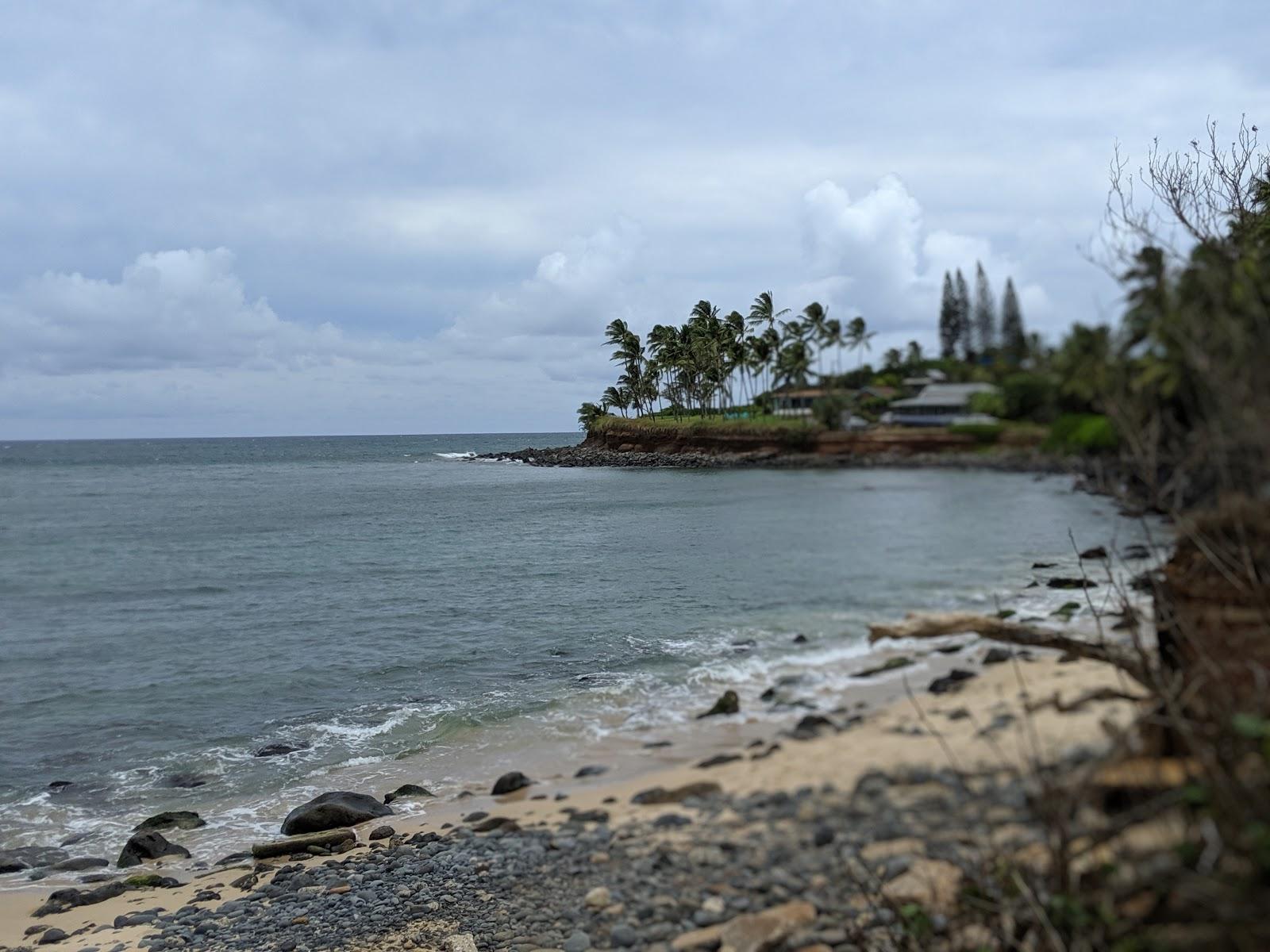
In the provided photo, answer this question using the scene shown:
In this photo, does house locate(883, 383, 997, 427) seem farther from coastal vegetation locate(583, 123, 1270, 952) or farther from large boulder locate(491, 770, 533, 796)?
large boulder locate(491, 770, 533, 796)

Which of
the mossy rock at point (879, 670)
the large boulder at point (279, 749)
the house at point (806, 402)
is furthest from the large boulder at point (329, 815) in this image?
the mossy rock at point (879, 670)

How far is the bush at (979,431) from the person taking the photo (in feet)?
12.1

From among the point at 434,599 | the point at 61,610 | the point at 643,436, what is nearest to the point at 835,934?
the point at 434,599

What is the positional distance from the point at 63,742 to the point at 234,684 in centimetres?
287

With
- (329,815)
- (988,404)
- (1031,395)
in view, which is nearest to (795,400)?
(329,815)

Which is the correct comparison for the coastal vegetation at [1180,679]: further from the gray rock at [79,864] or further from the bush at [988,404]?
the gray rock at [79,864]

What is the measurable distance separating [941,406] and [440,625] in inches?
646

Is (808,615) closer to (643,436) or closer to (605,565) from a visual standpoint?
(605,565)

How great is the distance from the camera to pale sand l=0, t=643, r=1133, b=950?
7.23m

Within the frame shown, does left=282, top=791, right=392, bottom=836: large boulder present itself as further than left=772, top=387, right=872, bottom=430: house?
No

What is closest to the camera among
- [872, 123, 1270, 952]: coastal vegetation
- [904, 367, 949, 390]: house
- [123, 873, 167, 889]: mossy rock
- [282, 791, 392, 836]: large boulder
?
[872, 123, 1270, 952]: coastal vegetation

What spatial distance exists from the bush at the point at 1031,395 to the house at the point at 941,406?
0.30ft

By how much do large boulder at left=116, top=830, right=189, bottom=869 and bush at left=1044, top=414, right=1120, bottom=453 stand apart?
30.0 feet

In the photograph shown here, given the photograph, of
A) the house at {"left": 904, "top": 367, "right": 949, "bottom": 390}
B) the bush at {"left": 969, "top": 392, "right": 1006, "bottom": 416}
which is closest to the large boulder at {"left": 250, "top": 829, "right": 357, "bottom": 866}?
the house at {"left": 904, "top": 367, "right": 949, "bottom": 390}
